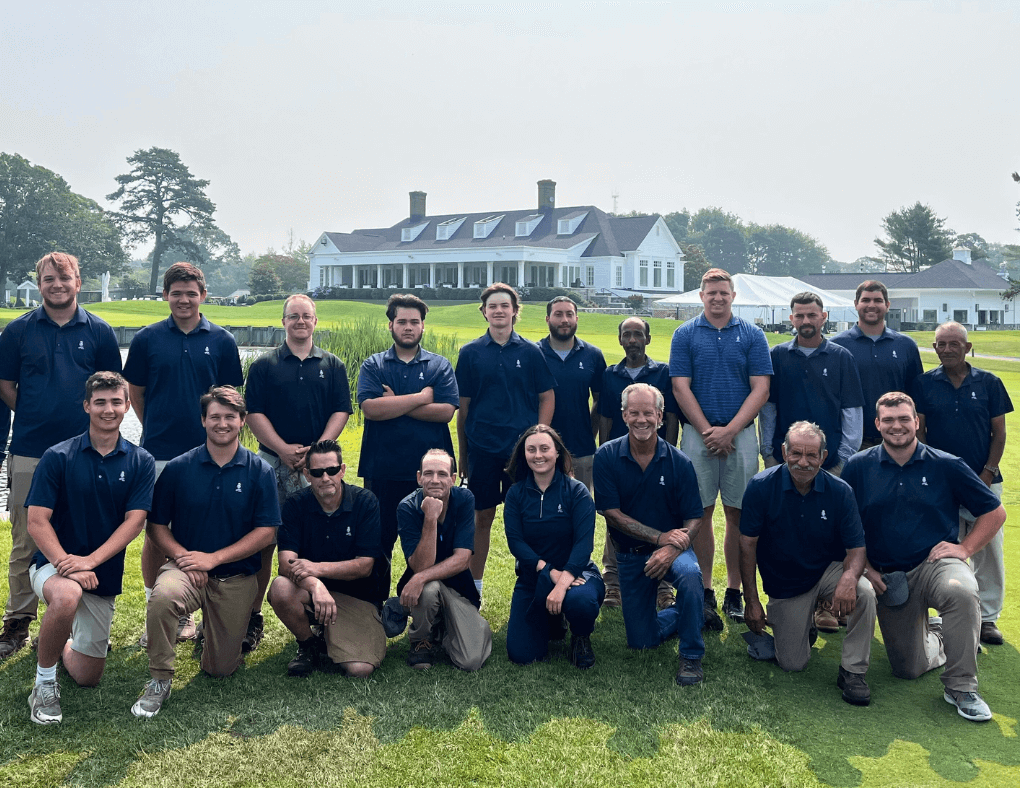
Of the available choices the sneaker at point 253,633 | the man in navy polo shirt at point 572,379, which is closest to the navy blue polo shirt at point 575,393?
the man in navy polo shirt at point 572,379

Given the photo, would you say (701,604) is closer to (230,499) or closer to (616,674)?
(616,674)

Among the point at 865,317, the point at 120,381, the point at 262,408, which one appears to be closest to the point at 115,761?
the point at 120,381

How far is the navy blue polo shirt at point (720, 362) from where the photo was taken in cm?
601

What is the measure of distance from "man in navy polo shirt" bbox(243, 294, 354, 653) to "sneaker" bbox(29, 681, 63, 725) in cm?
130

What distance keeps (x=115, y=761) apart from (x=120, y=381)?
73.2 inches

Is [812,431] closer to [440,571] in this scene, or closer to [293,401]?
[440,571]

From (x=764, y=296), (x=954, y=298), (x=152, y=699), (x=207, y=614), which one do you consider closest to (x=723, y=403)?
(x=207, y=614)

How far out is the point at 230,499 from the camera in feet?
15.9

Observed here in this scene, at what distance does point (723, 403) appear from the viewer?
602 cm

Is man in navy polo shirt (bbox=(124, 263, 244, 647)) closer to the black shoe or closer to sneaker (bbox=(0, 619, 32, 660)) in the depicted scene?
sneaker (bbox=(0, 619, 32, 660))

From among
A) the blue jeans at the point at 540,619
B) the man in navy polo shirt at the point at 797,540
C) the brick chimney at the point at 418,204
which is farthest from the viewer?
the brick chimney at the point at 418,204

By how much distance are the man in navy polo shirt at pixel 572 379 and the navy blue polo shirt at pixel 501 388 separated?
0.30 metres

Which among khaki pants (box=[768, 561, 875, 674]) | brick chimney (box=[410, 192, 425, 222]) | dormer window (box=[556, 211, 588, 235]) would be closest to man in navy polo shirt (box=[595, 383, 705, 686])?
khaki pants (box=[768, 561, 875, 674])

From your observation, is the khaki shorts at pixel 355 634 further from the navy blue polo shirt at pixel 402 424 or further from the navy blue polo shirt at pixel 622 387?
the navy blue polo shirt at pixel 622 387
